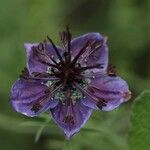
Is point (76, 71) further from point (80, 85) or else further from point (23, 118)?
point (23, 118)

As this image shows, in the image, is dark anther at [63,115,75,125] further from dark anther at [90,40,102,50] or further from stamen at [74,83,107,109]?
dark anther at [90,40,102,50]

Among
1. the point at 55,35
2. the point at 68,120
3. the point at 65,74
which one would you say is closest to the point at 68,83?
the point at 65,74

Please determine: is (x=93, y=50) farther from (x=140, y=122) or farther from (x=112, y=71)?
(x=140, y=122)

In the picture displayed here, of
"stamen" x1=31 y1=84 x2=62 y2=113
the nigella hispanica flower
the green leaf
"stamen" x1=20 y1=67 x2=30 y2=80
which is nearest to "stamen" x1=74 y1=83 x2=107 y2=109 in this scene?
the nigella hispanica flower

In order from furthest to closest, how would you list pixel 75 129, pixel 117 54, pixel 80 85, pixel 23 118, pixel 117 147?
pixel 117 54
pixel 23 118
pixel 117 147
pixel 80 85
pixel 75 129

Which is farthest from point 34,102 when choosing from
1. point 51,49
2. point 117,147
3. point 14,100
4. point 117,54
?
point 117,54

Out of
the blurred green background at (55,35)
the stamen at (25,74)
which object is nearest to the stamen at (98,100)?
the stamen at (25,74)
